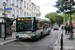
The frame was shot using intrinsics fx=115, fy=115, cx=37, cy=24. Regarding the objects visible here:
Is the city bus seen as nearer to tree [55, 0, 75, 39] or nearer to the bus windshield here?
the bus windshield

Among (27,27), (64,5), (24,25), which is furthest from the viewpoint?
(64,5)

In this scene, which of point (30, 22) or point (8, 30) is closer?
point (30, 22)

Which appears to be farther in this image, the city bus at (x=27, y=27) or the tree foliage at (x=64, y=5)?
the tree foliage at (x=64, y=5)

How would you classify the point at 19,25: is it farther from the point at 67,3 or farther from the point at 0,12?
the point at 0,12

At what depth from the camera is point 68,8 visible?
13430 millimetres

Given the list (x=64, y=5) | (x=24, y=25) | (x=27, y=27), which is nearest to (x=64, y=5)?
(x=64, y=5)

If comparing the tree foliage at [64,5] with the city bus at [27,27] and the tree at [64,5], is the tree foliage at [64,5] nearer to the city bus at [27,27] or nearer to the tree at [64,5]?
the tree at [64,5]

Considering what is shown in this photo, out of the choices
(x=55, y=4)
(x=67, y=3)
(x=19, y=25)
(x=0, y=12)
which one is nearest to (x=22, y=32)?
(x=19, y=25)

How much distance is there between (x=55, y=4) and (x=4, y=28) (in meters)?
6.54

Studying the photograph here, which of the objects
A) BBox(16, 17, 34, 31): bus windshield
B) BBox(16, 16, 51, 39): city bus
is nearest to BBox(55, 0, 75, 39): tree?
BBox(16, 16, 51, 39): city bus

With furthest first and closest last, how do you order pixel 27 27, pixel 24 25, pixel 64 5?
1. pixel 64 5
2. pixel 24 25
3. pixel 27 27

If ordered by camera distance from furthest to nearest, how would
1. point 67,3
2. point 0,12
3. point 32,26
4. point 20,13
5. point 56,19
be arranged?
point 56,19, point 20,13, point 0,12, point 67,3, point 32,26

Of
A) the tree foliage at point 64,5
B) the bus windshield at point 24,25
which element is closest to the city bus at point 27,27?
the bus windshield at point 24,25

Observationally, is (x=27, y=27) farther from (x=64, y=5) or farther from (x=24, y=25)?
(x=64, y=5)
